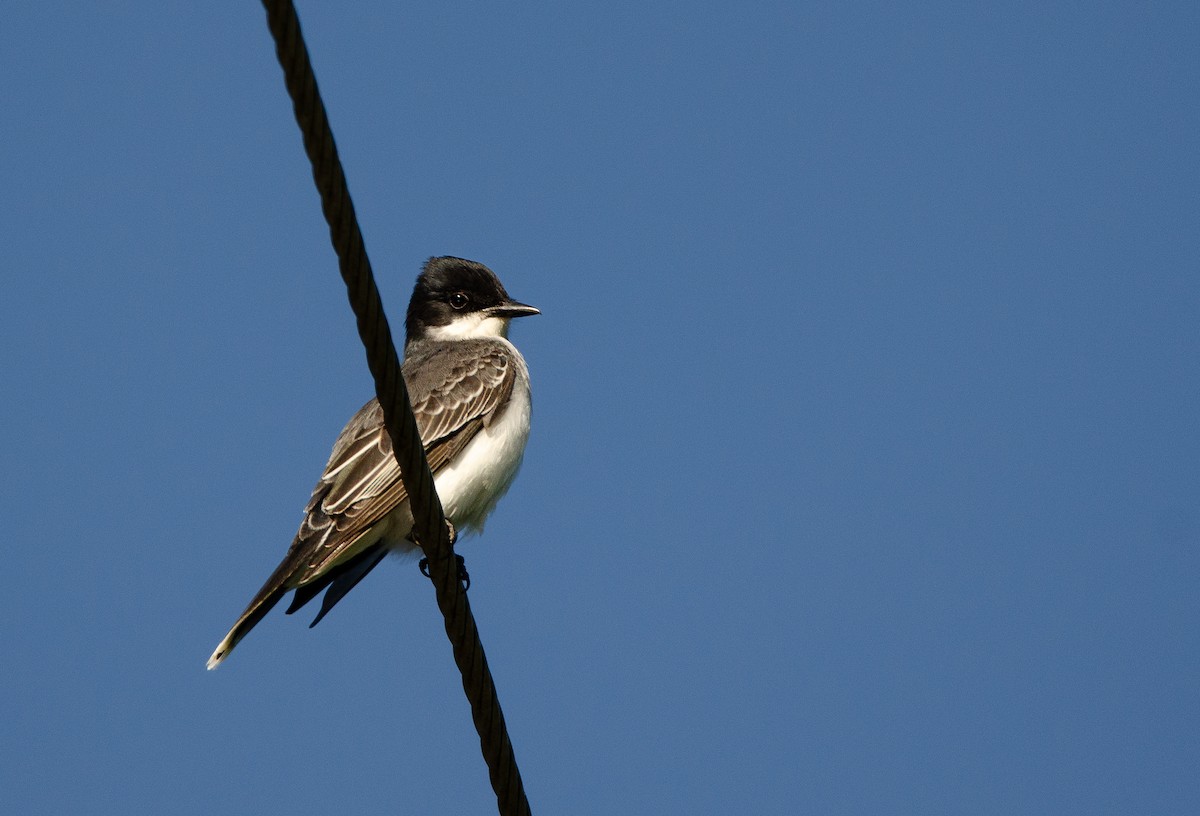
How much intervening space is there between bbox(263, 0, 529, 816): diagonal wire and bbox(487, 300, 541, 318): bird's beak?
4.13 m

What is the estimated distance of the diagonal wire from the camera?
2930mm

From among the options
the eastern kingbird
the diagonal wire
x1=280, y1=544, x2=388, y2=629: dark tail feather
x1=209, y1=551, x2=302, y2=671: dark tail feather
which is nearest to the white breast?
the eastern kingbird

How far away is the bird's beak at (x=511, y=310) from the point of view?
27.1ft

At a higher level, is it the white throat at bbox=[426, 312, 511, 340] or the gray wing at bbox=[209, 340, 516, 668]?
the white throat at bbox=[426, 312, 511, 340]

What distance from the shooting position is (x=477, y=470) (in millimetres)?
6996

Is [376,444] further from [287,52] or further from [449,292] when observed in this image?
[287,52]

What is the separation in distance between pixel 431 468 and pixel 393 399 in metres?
3.29

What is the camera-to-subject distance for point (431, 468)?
698cm

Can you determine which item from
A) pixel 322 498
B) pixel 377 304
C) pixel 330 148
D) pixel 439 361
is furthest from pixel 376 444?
pixel 330 148

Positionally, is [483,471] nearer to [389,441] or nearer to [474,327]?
A: [389,441]

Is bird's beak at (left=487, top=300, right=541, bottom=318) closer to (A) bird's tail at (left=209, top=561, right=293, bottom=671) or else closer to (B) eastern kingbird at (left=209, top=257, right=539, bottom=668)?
(B) eastern kingbird at (left=209, top=257, right=539, bottom=668)

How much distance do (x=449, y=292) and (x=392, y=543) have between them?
2.18 metres

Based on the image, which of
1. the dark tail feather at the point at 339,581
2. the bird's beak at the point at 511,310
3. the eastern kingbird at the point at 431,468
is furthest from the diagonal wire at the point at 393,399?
the bird's beak at the point at 511,310

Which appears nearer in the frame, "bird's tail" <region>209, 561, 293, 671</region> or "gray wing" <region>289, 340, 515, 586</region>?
"bird's tail" <region>209, 561, 293, 671</region>
